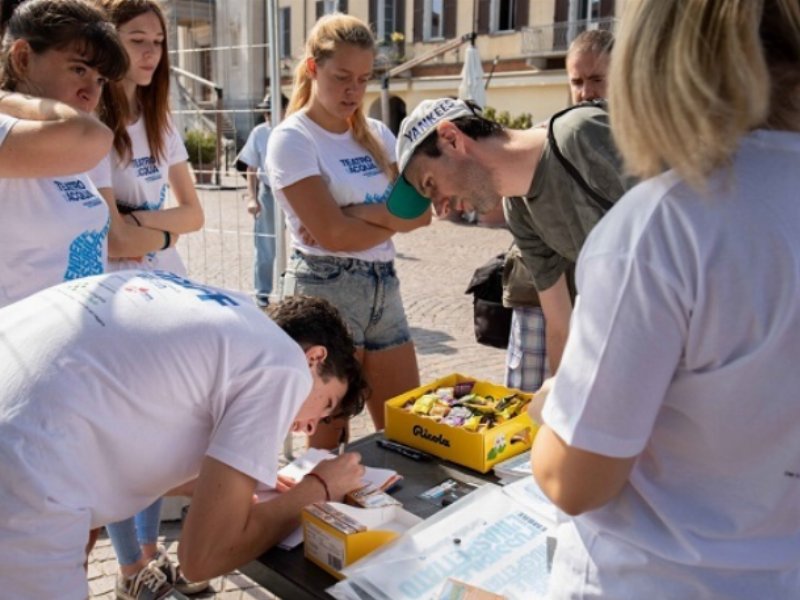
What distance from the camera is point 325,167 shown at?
8.64 feet

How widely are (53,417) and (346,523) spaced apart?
523 millimetres

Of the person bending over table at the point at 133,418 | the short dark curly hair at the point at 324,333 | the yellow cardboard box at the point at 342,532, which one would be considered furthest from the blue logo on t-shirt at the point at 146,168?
the yellow cardboard box at the point at 342,532

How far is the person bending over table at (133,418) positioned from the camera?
125 cm

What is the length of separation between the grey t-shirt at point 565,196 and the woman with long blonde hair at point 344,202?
1.68 feet

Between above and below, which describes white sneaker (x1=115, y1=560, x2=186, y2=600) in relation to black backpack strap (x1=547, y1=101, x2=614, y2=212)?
below

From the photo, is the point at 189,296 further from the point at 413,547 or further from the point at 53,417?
the point at 413,547

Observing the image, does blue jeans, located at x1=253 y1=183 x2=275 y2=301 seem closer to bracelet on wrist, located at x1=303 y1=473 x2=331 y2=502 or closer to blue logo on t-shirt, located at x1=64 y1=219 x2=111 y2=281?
blue logo on t-shirt, located at x1=64 y1=219 x2=111 y2=281

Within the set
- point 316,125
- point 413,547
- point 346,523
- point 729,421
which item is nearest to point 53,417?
point 346,523

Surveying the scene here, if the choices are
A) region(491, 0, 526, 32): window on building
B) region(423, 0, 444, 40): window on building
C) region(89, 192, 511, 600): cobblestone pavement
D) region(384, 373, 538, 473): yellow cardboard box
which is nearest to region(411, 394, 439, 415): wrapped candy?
region(384, 373, 538, 473): yellow cardboard box

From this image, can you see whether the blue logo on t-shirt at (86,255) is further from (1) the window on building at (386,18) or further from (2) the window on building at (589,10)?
(1) the window on building at (386,18)

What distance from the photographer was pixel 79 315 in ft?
4.36

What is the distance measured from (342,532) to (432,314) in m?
5.23

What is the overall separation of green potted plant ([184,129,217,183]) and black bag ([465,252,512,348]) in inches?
72.2

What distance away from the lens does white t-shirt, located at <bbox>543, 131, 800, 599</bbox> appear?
779mm
